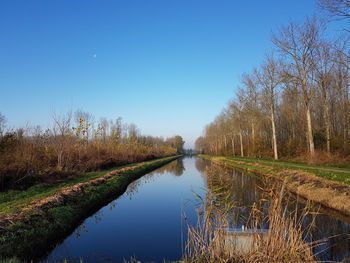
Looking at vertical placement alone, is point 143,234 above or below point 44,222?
below

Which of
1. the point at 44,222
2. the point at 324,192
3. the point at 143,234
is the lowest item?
the point at 143,234

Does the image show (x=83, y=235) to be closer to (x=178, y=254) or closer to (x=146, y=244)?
(x=146, y=244)

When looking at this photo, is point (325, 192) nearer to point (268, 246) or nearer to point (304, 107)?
point (268, 246)

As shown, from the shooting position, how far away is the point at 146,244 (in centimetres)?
711

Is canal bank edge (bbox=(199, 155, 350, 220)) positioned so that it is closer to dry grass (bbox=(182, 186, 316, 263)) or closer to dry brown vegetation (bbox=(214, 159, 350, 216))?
dry brown vegetation (bbox=(214, 159, 350, 216))

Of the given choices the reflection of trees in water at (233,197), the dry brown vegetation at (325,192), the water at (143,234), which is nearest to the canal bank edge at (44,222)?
the water at (143,234)

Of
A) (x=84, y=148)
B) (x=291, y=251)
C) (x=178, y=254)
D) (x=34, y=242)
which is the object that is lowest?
(x=178, y=254)

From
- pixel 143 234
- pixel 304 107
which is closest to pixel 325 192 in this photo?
pixel 143 234

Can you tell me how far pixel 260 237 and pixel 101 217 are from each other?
24.3 ft

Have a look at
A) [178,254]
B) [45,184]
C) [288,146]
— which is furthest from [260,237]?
[288,146]

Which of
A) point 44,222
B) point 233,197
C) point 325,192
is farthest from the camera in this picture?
point 233,197

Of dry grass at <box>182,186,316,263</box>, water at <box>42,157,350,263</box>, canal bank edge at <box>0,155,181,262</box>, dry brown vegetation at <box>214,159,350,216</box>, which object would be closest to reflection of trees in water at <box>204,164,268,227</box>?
water at <box>42,157,350,263</box>

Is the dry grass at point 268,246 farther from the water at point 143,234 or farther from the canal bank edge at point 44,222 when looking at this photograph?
the canal bank edge at point 44,222

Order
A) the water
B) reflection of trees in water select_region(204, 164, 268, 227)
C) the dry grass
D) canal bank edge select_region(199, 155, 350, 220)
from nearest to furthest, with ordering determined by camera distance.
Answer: the dry grass
reflection of trees in water select_region(204, 164, 268, 227)
the water
canal bank edge select_region(199, 155, 350, 220)
